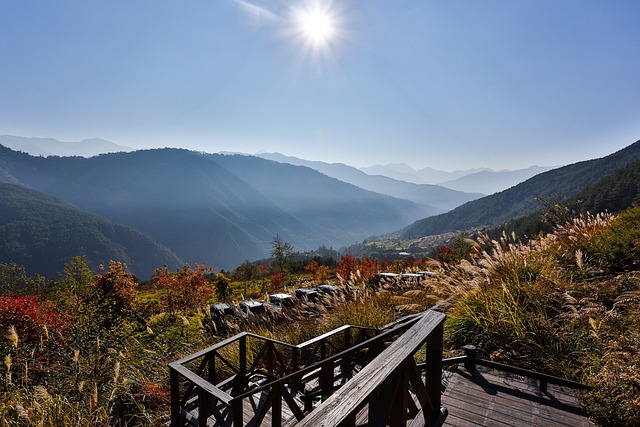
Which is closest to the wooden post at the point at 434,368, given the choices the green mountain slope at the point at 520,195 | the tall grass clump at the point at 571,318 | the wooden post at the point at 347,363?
the tall grass clump at the point at 571,318

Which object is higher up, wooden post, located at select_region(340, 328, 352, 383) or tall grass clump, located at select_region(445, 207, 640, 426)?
tall grass clump, located at select_region(445, 207, 640, 426)

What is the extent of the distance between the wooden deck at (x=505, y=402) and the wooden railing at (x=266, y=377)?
0.94m

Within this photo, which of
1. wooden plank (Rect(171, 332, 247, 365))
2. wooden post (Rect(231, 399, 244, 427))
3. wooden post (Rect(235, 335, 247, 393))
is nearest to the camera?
wooden post (Rect(231, 399, 244, 427))

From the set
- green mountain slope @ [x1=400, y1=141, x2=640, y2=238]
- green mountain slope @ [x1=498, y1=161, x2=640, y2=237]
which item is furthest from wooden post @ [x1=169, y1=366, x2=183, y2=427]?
green mountain slope @ [x1=400, y1=141, x2=640, y2=238]

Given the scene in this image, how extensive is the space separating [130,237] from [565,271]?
179 metres

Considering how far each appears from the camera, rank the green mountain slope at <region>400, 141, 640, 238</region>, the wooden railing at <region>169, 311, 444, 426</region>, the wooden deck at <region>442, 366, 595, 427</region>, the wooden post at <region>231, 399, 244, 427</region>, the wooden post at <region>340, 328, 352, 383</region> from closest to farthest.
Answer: the wooden railing at <region>169, 311, 444, 426</region>
the wooden post at <region>231, 399, 244, 427</region>
the wooden deck at <region>442, 366, 595, 427</region>
the wooden post at <region>340, 328, 352, 383</region>
the green mountain slope at <region>400, 141, 640, 238</region>

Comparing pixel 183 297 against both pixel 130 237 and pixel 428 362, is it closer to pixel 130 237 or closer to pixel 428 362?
pixel 428 362

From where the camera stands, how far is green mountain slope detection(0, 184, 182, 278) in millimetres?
125062

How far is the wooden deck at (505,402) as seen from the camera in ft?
10.4

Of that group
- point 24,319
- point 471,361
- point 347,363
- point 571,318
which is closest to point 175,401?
point 347,363

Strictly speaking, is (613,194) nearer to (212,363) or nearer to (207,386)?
(212,363)

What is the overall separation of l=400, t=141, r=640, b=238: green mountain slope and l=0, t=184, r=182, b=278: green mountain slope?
13786 cm

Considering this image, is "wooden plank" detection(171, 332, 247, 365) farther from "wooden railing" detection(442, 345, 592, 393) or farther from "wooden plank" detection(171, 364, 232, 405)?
"wooden railing" detection(442, 345, 592, 393)

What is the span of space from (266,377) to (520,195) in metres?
172
